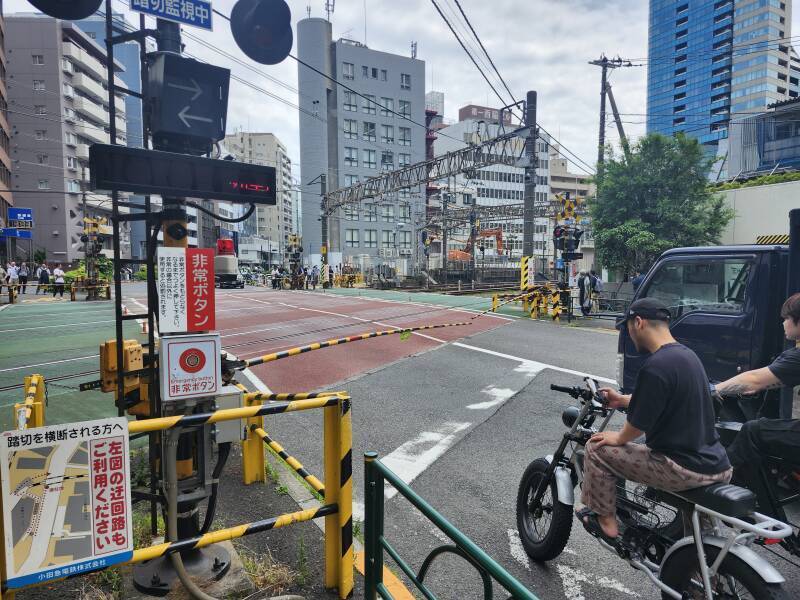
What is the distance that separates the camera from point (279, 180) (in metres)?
99.4

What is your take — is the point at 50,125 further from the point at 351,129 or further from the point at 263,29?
the point at 263,29

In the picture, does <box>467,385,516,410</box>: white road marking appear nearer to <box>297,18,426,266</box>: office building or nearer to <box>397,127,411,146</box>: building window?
<box>297,18,426,266</box>: office building

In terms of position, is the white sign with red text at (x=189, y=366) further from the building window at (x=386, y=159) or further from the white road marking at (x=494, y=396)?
the building window at (x=386, y=159)

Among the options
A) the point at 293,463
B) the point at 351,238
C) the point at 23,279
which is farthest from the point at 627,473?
the point at 351,238

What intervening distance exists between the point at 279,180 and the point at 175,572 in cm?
10195

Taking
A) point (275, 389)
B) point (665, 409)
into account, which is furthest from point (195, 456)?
point (275, 389)

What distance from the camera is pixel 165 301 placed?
9.06 ft

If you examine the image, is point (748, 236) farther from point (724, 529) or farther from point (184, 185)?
point (184, 185)

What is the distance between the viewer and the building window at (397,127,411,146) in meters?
64.2

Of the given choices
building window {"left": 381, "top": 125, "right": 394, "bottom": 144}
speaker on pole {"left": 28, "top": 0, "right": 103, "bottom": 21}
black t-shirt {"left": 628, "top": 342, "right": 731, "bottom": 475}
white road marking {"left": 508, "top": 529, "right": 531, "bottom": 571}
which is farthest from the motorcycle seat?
building window {"left": 381, "top": 125, "right": 394, "bottom": 144}

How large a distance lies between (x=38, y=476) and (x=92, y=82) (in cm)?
6795

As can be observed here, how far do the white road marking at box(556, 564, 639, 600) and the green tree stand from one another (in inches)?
750

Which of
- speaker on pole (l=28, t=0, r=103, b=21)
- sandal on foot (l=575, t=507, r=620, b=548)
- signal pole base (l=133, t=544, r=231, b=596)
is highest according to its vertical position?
speaker on pole (l=28, t=0, r=103, b=21)

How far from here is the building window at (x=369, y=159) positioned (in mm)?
61656
